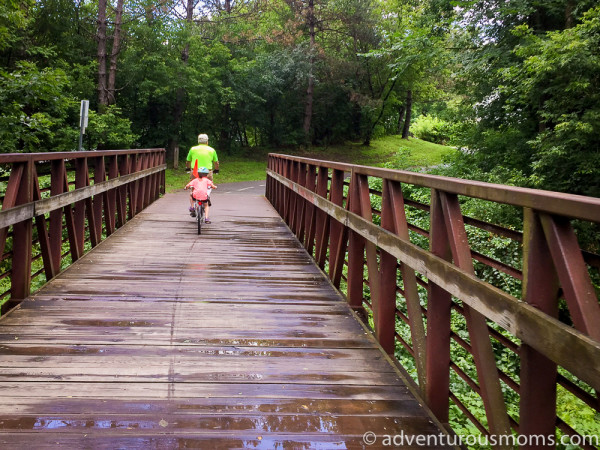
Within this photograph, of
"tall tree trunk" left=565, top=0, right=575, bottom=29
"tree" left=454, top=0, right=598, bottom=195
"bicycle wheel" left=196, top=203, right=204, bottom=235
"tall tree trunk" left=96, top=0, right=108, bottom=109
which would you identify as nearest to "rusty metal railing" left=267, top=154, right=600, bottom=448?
"bicycle wheel" left=196, top=203, right=204, bottom=235

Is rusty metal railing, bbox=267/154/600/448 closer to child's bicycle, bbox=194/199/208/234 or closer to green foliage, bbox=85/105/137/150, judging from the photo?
child's bicycle, bbox=194/199/208/234

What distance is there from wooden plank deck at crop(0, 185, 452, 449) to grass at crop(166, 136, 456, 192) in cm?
1802

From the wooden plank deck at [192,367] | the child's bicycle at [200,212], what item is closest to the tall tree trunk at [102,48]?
the child's bicycle at [200,212]

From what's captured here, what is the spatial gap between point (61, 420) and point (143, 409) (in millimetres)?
391

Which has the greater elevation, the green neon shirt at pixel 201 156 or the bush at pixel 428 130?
the bush at pixel 428 130

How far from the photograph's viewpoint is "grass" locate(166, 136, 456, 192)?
27.5 meters

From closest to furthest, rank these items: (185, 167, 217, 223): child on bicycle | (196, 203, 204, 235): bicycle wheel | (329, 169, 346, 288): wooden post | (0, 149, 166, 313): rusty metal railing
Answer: (0, 149, 166, 313): rusty metal railing < (329, 169, 346, 288): wooden post < (196, 203, 204, 235): bicycle wheel < (185, 167, 217, 223): child on bicycle

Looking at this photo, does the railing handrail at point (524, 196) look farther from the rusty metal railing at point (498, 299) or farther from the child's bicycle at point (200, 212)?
the child's bicycle at point (200, 212)

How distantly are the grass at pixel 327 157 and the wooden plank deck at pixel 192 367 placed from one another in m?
18.0

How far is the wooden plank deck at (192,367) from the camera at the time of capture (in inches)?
100

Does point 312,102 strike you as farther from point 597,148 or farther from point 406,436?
point 406,436

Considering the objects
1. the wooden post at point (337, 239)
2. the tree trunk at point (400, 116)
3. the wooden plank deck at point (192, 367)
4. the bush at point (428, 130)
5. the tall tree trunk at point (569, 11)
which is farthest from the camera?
the bush at point (428, 130)

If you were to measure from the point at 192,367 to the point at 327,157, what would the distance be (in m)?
30.9

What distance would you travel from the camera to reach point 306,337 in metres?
3.98
